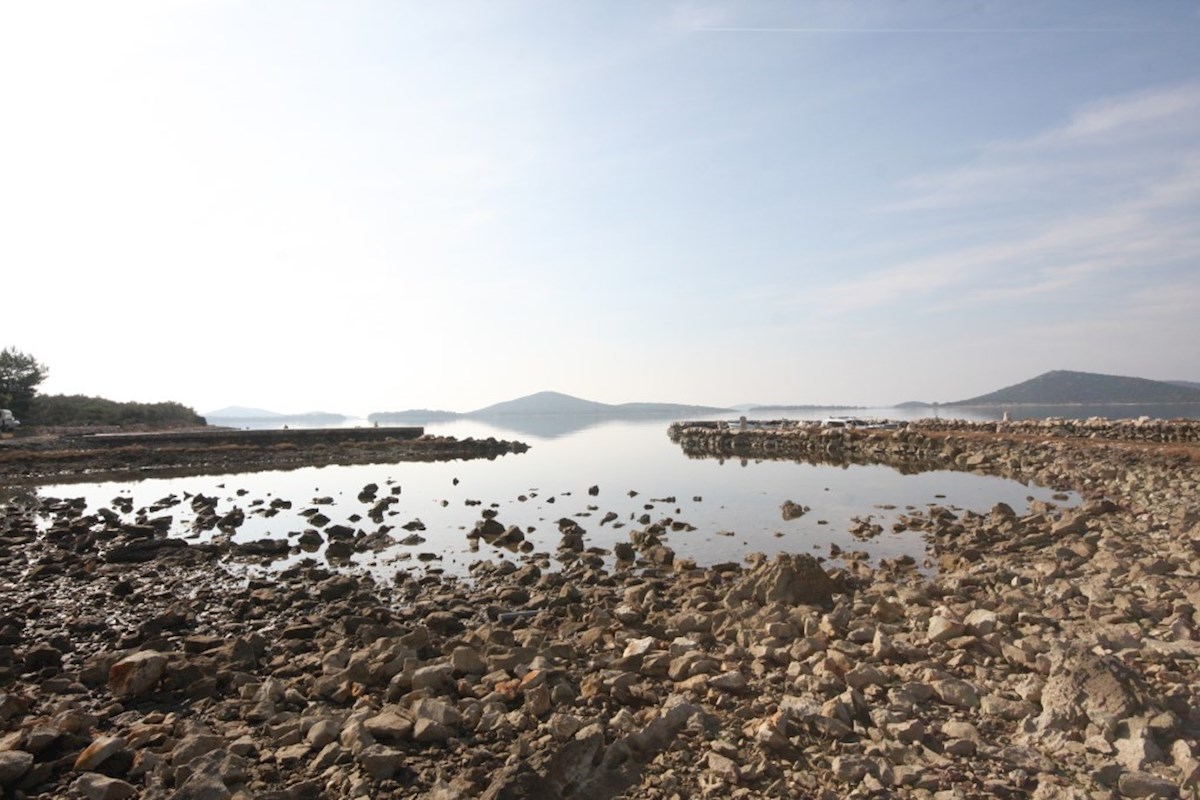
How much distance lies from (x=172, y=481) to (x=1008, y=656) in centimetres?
3597

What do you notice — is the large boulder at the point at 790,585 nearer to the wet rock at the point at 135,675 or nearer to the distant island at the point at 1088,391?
the wet rock at the point at 135,675

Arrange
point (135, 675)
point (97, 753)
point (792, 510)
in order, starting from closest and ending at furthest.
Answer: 1. point (97, 753)
2. point (135, 675)
3. point (792, 510)

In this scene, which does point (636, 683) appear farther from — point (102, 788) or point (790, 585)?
point (102, 788)

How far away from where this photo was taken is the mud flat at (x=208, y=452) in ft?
119

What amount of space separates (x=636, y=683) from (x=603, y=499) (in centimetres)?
1715

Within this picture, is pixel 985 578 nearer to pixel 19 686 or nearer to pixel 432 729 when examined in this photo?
pixel 432 729

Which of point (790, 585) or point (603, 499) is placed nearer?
point (790, 585)

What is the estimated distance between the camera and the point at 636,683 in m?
6.76

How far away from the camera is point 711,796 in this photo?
4.71m

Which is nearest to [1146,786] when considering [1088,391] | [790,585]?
[790,585]

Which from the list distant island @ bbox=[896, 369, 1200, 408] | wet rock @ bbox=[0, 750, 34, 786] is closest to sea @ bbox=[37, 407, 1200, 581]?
wet rock @ bbox=[0, 750, 34, 786]

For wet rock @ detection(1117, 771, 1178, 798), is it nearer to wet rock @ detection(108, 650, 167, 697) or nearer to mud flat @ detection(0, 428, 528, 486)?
wet rock @ detection(108, 650, 167, 697)

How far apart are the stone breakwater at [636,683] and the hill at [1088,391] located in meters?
172

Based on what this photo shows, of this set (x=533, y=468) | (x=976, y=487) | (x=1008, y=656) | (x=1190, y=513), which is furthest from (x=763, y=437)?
(x=1008, y=656)
